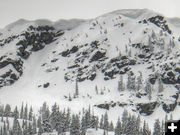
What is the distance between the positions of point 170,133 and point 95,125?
455 feet

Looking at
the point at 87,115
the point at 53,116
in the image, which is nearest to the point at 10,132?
the point at 53,116

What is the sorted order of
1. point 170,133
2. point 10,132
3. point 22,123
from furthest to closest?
point 22,123, point 10,132, point 170,133

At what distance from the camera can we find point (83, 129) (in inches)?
4707

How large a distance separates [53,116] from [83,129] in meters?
27.3

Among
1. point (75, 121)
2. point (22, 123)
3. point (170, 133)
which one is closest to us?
point (170, 133)

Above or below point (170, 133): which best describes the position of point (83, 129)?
below

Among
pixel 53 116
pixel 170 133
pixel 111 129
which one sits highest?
pixel 170 133

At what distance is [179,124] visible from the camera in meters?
8.07

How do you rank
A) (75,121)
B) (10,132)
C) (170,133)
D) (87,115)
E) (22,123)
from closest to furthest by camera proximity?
1. (170,133)
2. (75,121)
3. (87,115)
4. (10,132)
5. (22,123)

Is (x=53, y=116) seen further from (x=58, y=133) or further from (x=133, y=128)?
(x=133, y=128)

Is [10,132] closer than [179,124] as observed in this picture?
No

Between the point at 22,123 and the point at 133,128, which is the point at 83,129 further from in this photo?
the point at 22,123

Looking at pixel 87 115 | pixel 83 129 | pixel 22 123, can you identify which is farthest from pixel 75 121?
pixel 22 123

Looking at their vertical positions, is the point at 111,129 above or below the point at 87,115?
Answer: below
